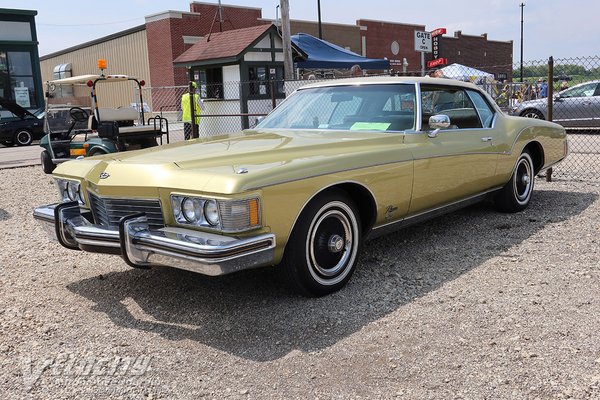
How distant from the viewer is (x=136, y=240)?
3453mm

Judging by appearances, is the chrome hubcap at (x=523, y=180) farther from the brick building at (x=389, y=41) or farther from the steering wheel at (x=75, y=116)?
the brick building at (x=389, y=41)

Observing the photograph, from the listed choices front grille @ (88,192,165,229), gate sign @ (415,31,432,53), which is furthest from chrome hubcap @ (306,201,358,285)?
gate sign @ (415,31,432,53)

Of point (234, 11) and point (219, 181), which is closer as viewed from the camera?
point (219, 181)

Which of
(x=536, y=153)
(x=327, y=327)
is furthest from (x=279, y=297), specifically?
(x=536, y=153)

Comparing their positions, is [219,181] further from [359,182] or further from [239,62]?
[239,62]

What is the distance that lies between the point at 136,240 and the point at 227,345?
0.82m

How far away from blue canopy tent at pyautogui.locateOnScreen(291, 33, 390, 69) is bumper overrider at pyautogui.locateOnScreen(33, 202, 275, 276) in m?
15.2

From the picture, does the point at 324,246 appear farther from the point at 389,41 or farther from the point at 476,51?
the point at 476,51

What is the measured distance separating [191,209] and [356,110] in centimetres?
205

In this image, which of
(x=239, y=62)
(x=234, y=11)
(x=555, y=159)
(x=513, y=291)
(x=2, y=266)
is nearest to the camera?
(x=513, y=291)

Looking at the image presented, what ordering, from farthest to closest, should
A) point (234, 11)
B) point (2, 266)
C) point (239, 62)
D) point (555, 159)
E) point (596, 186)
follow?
point (234, 11) < point (239, 62) < point (596, 186) < point (555, 159) < point (2, 266)

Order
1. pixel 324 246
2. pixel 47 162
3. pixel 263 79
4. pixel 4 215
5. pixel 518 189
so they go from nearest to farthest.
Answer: pixel 324 246 < pixel 518 189 < pixel 4 215 < pixel 47 162 < pixel 263 79

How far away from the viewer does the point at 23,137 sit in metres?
21.8

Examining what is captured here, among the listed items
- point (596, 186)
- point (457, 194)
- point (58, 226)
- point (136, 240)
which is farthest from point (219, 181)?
point (596, 186)
